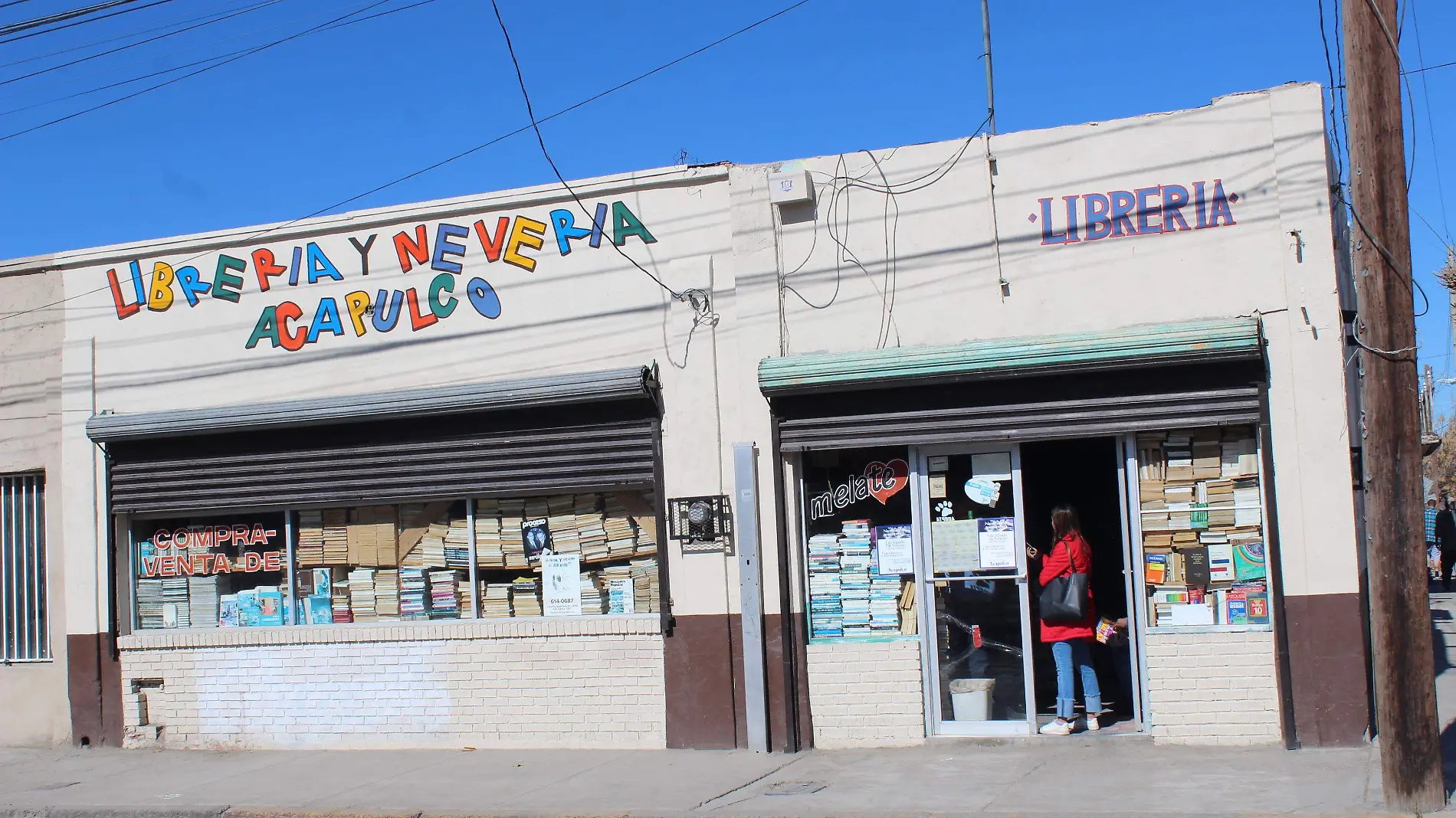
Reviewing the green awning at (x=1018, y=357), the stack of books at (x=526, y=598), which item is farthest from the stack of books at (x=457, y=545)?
the green awning at (x=1018, y=357)

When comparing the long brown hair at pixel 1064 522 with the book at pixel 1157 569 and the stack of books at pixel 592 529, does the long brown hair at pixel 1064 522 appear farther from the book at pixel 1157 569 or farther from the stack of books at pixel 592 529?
the stack of books at pixel 592 529

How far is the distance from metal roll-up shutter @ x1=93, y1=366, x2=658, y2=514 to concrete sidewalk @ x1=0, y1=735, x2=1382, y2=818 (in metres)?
2.26

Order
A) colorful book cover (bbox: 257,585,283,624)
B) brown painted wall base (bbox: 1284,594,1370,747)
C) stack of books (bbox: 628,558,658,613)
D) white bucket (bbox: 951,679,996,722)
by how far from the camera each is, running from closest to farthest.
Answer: brown painted wall base (bbox: 1284,594,1370,747) < white bucket (bbox: 951,679,996,722) < stack of books (bbox: 628,558,658,613) < colorful book cover (bbox: 257,585,283,624)

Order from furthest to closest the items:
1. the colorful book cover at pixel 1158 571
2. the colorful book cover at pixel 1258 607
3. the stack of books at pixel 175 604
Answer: the stack of books at pixel 175 604, the colorful book cover at pixel 1158 571, the colorful book cover at pixel 1258 607

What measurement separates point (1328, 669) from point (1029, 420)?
2.67m

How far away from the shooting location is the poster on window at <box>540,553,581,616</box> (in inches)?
439

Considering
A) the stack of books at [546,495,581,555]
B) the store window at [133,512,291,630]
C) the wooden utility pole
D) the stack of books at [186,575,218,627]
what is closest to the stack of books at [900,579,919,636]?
the stack of books at [546,495,581,555]

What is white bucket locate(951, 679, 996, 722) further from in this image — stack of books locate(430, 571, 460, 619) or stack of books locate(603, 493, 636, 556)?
stack of books locate(430, 571, 460, 619)

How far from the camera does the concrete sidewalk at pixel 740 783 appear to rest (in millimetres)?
7930

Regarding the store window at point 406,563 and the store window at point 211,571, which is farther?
the store window at point 211,571

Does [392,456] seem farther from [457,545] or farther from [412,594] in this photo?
[412,594]

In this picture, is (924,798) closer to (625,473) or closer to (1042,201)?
(625,473)

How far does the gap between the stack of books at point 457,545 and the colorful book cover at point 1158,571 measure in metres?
5.69

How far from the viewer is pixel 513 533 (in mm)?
11328
